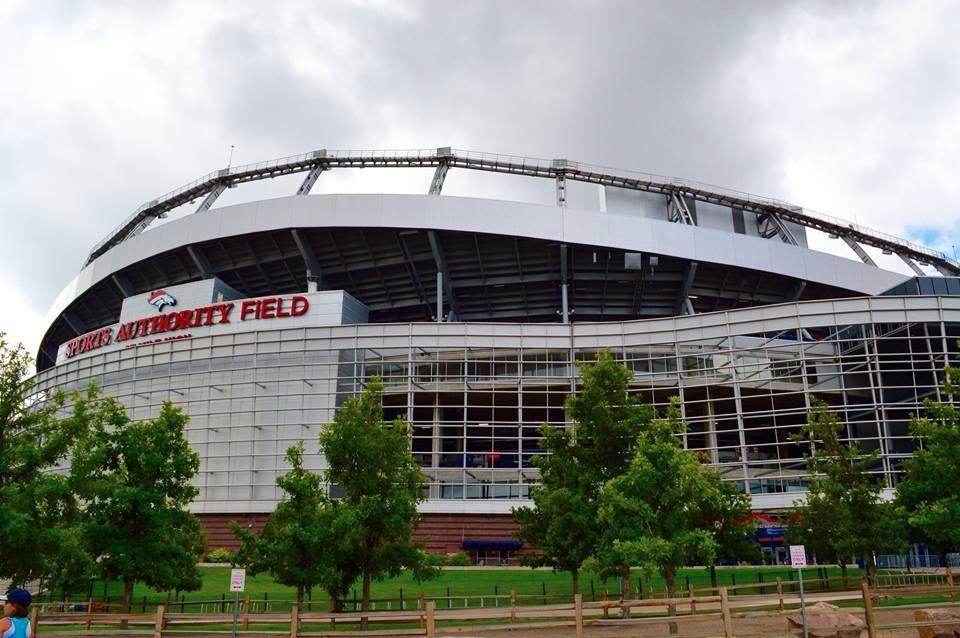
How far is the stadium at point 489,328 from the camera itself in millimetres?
53156

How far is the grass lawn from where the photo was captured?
31.8 m

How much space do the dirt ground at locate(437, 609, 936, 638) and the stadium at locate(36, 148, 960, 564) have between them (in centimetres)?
2736

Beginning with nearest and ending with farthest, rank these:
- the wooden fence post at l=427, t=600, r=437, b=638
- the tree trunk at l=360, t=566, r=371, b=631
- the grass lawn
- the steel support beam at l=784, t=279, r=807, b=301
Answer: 1. the wooden fence post at l=427, t=600, r=437, b=638
2. the tree trunk at l=360, t=566, r=371, b=631
3. the grass lawn
4. the steel support beam at l=784, t=279, r=807, b=301

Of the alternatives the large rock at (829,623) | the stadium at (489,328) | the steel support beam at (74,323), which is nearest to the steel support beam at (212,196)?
the stadium at (489,328)

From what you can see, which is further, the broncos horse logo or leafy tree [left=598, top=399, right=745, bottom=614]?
the broncos horse logo

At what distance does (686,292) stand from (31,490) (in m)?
56.7

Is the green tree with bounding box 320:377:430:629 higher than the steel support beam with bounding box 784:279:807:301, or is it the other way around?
the steel support beam with bounding box 784:279:807:301

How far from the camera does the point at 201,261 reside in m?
72.6

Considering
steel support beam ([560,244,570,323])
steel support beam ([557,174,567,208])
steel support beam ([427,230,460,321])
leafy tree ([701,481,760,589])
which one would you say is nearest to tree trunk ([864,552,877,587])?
leafy tree ([701,481,760,589])

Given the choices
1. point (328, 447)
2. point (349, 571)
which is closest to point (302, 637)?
point (349, 571)

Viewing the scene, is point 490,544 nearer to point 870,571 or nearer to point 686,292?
point 870,571

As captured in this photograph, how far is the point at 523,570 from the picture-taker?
147ft

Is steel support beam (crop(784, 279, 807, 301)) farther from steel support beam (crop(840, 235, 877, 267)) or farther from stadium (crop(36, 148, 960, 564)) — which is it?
steel support beam (crop(840, 235, 877, 267))

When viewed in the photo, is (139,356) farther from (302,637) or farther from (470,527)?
(302,637)
